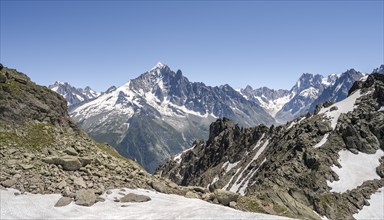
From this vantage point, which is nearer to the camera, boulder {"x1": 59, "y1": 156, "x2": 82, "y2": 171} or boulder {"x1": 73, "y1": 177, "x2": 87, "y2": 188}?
boulder {"x1": 73, "y1": 177, "x2": 87, "y2": 188}

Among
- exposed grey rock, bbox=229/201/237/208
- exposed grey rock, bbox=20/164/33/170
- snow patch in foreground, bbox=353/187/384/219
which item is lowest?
snow patch in foreground, bbox=353/187/384/219

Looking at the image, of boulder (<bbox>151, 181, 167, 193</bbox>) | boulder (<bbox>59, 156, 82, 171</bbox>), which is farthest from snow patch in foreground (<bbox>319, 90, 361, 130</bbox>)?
boulder (<bbox>59, 156, 82, 171</bbox>)

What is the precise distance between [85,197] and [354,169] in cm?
13216

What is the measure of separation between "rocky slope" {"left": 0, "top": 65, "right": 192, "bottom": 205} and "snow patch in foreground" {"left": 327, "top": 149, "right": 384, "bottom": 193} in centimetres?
10858

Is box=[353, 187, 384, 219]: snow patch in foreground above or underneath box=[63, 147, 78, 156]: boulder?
underneath

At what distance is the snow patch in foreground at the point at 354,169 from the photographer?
13050cm

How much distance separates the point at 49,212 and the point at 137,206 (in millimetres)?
6579

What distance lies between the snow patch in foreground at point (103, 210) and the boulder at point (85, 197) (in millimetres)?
396

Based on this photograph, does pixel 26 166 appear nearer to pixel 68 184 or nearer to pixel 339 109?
pixel 68 184

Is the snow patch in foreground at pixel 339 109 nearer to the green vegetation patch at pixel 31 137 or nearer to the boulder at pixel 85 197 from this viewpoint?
the green vegetation patch at pixel 31 137

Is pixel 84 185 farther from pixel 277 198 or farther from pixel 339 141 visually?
pixel 339 141

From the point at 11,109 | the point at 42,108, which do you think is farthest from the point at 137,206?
the point at 42,108

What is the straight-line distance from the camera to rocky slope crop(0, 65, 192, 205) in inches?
1134

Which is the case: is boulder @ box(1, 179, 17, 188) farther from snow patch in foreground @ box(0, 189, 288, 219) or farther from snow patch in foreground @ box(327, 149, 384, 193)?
snow patch in foreground @ box(327, 149, 384, 193)
